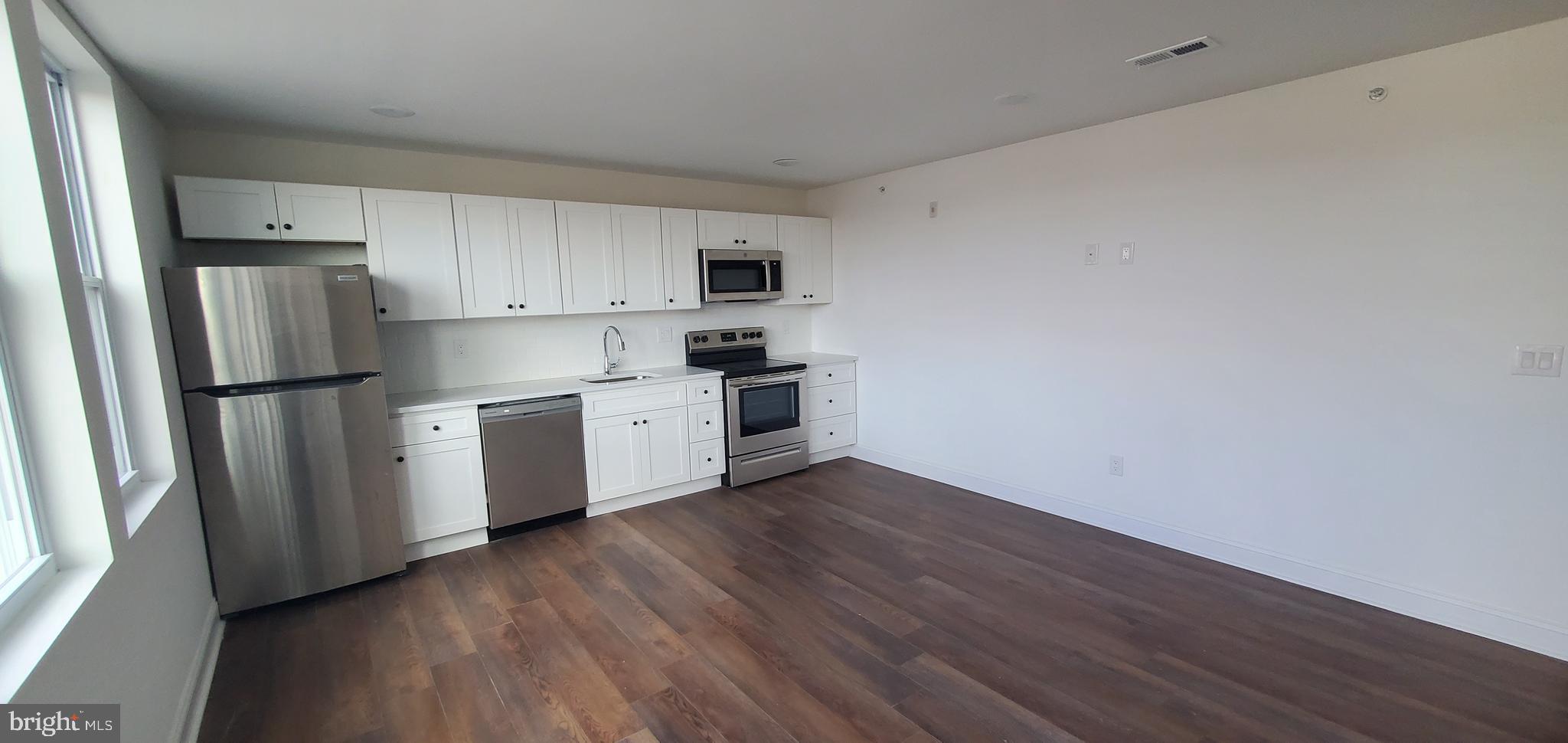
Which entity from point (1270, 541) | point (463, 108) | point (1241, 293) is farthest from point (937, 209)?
point (463, 108)

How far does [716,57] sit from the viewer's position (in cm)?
242

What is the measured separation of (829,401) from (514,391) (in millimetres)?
2520

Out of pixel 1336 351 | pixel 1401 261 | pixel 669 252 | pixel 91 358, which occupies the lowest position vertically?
pixel 1336 351

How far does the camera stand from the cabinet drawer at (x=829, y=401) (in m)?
5.14

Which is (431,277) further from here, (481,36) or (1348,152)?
(1348,152)

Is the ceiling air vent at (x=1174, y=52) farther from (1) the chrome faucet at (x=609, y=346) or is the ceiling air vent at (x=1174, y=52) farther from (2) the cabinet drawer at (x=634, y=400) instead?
(1) the chrome faucet at (x=609, y=346)

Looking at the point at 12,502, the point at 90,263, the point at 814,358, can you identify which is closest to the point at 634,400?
the point at 814,358

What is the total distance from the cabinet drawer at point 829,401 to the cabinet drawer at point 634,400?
1.17 m

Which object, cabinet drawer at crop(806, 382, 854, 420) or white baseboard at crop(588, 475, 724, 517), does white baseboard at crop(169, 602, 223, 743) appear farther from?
cabinet drawer at crop(806, 382, 854, 420)

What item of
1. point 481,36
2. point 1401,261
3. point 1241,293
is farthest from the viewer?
point 1241,293

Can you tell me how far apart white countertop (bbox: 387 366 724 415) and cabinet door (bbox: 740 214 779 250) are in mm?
1165

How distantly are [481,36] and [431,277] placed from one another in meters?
1.91

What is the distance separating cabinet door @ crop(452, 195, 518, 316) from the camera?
3.74 m

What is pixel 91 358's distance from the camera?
62.1 inches
